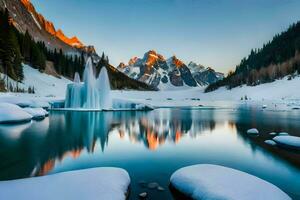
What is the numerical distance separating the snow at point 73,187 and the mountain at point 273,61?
103 meters

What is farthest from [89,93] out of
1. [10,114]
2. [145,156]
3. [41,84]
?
[145,156]

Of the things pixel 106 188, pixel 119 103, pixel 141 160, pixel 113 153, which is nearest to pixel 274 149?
pixel 141 160

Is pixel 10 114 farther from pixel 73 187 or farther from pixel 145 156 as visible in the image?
pixel 73 187

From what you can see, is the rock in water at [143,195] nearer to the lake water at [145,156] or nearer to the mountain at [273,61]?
the lake water at [145,156]

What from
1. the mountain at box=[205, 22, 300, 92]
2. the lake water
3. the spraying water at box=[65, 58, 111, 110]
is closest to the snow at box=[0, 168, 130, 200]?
the lake water

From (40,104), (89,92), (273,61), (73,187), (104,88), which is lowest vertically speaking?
(73,187)

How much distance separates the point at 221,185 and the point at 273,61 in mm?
134991

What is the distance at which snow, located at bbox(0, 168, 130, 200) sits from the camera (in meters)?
5.05

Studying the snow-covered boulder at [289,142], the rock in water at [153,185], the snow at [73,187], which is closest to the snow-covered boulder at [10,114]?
the snow at [73,187]

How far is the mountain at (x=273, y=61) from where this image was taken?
10229 centimetres

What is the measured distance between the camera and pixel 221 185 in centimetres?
558

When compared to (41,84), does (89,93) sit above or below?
→ below

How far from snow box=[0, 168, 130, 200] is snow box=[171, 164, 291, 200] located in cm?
160

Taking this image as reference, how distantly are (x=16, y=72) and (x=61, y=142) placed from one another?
47.7 metres
